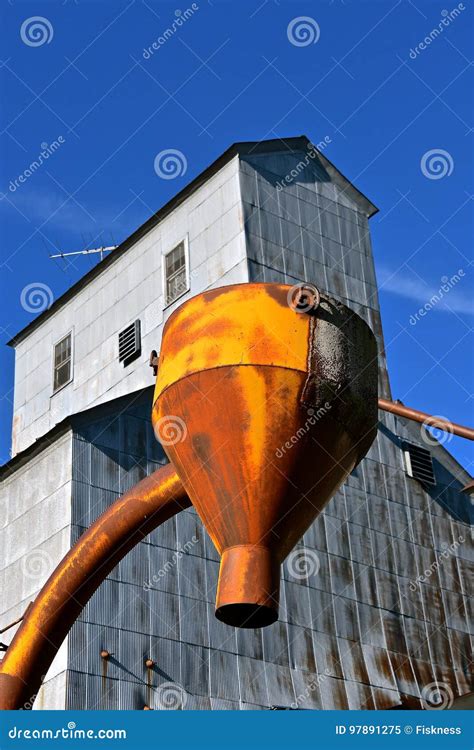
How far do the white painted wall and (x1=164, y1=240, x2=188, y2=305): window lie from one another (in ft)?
0.67

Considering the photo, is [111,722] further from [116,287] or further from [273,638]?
[116,287]

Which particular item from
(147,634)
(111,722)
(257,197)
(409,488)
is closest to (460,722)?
(111,722)

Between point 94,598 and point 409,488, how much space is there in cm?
847

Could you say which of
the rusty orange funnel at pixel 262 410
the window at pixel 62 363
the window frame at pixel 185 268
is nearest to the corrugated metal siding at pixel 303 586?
the window frame at pixel 185 268

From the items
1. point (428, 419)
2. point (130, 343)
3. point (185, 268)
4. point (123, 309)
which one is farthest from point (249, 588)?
point (123, 309)

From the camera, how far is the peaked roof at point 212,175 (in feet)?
86.1

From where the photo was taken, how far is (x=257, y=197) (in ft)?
84.8

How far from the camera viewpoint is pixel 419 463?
1021 inches

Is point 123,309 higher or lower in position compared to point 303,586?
higher

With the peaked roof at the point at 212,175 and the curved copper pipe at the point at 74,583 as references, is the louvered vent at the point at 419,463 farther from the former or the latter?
the curved copper pipe at the point at 74,583

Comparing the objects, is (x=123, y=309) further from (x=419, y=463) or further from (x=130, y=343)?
(x=419, y=463)

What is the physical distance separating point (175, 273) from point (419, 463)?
7.21m

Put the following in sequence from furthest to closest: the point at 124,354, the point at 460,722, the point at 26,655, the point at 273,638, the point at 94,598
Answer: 1. the point at 124,354
2. the point at 273,638
3. the point at 94,598
4. the point at 460,722
5. the point at 26,655

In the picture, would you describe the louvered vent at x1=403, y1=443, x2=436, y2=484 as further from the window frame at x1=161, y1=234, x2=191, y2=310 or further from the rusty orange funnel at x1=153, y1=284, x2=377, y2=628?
the rusty orange funnel at x1=153, y1=284, x2=377, y2=628
